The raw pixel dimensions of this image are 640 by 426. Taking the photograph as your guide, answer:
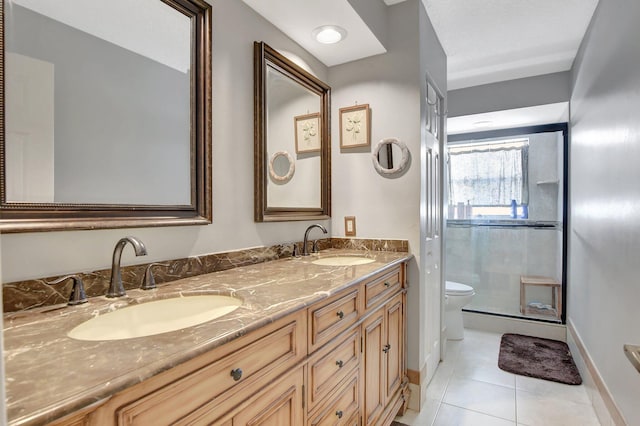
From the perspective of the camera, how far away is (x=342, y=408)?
1370mm

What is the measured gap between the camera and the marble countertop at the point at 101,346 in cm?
53

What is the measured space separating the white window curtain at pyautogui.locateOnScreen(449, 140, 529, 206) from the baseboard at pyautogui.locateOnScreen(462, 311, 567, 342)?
121 cm

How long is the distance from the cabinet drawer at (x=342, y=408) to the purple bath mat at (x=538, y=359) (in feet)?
5.80

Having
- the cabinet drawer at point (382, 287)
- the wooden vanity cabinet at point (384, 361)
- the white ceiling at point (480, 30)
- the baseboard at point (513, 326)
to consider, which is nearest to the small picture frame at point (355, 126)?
the white ceiling at point (480, 30)

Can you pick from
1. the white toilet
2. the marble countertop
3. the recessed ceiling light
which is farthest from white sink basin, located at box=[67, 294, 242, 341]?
the white toilet

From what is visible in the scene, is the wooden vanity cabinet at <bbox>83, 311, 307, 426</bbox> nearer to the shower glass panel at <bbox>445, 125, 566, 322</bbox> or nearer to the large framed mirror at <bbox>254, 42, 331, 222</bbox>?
the large framed mirror at <bbox>254, 42, 331, 222</bbox>

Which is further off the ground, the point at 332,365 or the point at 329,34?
the point at 329,34

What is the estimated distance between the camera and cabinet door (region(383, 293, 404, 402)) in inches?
72.9

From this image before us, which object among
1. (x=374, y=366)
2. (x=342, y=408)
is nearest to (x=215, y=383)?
(x=342, y=408)

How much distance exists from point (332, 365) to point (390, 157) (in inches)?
54.6

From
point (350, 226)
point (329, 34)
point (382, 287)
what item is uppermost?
point (329, 34)

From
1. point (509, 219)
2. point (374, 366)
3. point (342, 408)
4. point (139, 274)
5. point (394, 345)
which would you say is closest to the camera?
point (139, 274)

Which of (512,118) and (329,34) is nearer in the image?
(329,34)

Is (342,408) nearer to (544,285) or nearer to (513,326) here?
(513,326)
